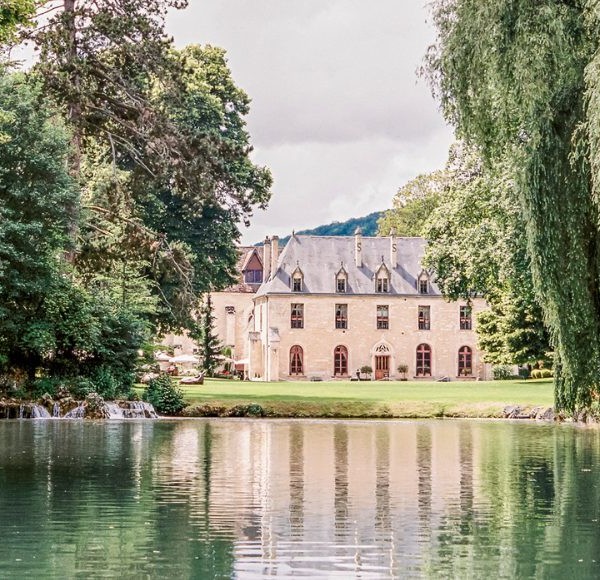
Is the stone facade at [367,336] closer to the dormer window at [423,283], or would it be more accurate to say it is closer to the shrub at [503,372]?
the dormer window at [423,283]

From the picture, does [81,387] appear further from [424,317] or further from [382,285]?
[424,317]

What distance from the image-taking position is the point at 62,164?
35750 mm

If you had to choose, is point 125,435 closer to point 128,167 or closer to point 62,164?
point 62,164

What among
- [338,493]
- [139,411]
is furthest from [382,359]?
[338,493]

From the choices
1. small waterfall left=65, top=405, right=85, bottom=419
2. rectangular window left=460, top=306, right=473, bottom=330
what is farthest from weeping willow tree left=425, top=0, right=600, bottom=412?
rectangular window left=460, top=306, right=473, bottom=330

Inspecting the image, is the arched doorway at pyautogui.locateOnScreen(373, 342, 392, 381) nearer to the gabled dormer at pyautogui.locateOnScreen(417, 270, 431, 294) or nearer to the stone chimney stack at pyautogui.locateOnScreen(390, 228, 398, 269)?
the gabled dormer at pyautogui.locateOnScreen(417, 270, 431, 294)

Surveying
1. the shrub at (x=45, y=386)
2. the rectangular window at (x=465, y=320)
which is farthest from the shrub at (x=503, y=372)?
the shrub at (x=45, y=386)

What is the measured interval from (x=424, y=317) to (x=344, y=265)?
6.45 metres

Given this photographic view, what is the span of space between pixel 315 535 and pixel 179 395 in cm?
2675

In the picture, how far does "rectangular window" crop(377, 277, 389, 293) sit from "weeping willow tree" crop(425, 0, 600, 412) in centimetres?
6277

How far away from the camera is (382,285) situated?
82375mm

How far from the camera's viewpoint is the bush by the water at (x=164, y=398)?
39812mm

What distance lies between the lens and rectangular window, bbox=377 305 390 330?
82.3 meters

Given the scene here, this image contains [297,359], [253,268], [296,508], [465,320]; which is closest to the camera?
[296,508]
